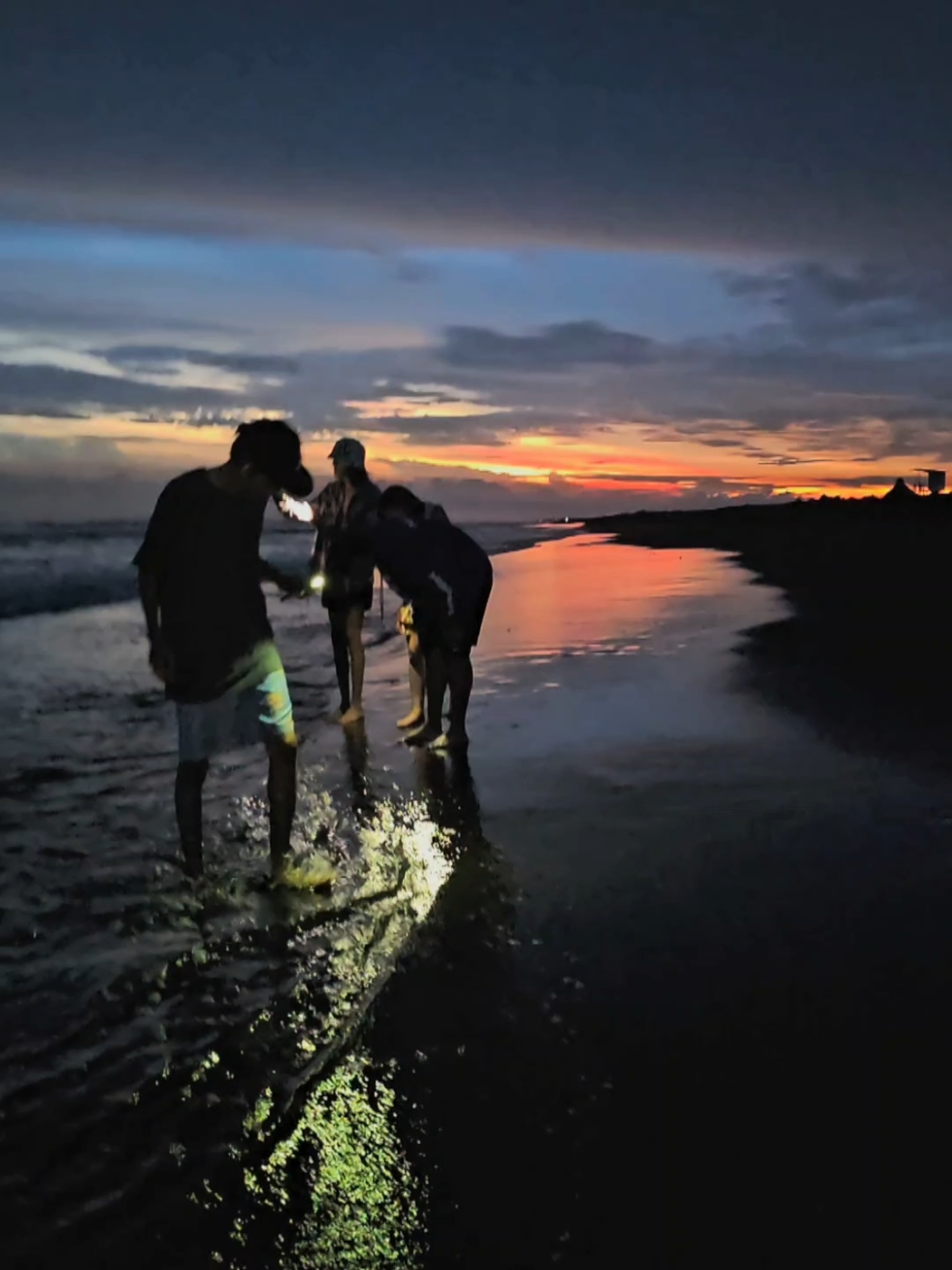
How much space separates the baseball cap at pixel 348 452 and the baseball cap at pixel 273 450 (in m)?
3.48

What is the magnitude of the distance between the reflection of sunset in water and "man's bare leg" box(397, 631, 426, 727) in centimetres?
374

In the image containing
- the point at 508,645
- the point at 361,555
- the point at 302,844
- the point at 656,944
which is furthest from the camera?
the point at 508,645

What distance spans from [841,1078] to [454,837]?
8.88 ft

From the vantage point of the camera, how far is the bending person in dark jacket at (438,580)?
7.69 meters

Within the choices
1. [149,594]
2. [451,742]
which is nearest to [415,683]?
[451,742]

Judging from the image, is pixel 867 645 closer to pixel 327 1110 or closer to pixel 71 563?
pixel 327 1110

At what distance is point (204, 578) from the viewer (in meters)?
4.77

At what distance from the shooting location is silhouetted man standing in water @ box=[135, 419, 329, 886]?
15.5 feet

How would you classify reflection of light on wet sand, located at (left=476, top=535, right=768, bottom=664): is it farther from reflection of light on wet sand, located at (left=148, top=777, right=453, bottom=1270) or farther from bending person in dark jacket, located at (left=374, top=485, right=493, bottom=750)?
reflection of light on wet sand, located at (left=148, top=777, right=453, bottom=1270)

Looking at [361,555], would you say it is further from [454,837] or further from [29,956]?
[29,956]

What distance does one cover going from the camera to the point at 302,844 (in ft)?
18.3

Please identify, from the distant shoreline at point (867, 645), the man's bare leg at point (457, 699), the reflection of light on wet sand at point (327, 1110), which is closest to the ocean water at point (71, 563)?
the distant shoreline at point (867, 645)

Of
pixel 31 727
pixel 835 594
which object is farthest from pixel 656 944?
pixel 835 594

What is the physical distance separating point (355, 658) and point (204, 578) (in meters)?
3.94
